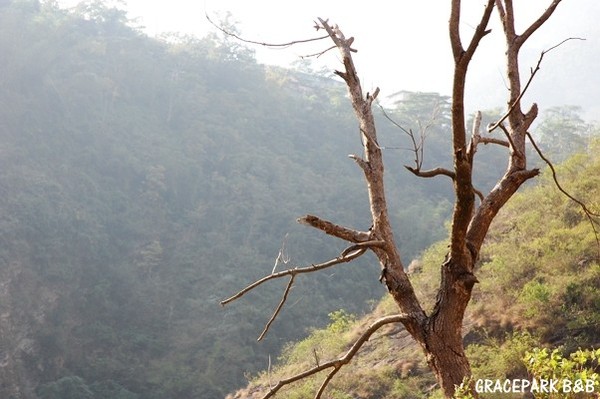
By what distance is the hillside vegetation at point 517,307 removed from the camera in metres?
7.94

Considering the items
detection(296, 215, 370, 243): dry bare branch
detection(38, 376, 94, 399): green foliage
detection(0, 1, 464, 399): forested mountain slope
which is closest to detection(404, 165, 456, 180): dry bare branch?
detection(296, 215, 370, 243): dry bare branch

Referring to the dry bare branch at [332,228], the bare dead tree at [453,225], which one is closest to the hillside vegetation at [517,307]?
the bare dead tree at [453,225]

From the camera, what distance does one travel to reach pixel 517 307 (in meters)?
8.88

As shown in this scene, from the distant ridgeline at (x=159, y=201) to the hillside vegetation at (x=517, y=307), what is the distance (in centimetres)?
382

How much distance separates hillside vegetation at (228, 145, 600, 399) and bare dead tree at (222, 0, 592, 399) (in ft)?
15.0

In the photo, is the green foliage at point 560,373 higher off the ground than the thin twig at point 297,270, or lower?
lower

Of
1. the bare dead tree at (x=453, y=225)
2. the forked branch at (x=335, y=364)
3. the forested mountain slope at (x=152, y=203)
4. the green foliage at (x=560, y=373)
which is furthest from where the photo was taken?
the forested mountain slope at (x=152, y=203)

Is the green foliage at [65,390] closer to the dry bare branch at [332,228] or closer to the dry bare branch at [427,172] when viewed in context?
the dry bare branch at [332,228]

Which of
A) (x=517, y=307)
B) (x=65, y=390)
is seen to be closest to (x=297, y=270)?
(x=517, y=307)

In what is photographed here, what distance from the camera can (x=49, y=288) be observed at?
780 inches

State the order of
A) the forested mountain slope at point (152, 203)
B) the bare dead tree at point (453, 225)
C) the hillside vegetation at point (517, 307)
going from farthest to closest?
1. the forested mountain slope at point (152, 203)
2. the hillside vegetation at point (517, 307)
3. the bare dead tree at point (453, 225)

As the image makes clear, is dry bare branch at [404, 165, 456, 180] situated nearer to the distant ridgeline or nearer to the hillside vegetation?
the hillside vegetation

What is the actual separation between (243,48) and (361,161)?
1428 inches

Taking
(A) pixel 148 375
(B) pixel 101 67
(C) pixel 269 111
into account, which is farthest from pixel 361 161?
(C) pixel 269 111
